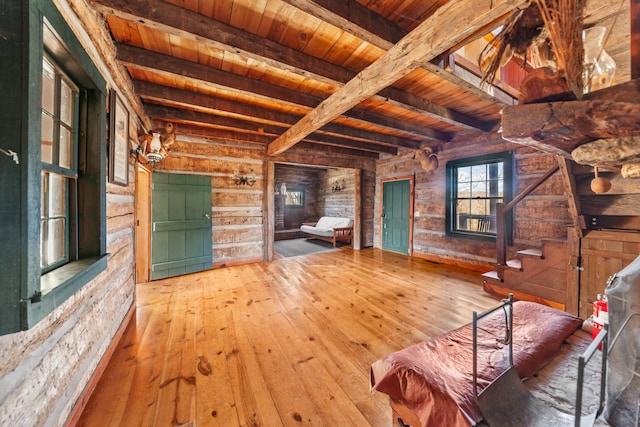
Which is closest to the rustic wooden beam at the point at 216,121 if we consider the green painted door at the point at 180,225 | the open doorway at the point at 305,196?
the green painted door at the point at 180,225

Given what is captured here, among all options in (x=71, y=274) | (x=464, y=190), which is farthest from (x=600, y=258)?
(x=71, y=274)

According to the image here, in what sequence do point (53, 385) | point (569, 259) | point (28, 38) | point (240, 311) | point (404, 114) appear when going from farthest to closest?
point (404, 114) < point (240, 311) < point (569, 259) < point (53, 385) < point (28, 38)

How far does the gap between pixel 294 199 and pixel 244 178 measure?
4.79 meters

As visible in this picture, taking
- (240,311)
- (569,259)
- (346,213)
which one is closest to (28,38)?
(240,311)

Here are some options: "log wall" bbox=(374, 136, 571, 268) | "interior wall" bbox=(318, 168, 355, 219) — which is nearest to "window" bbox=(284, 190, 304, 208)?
"interior wall" bbox=(318, 168, 355, 219)

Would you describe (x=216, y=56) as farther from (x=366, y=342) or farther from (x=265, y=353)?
(x=366, y=342)

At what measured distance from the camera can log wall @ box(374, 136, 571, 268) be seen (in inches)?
136

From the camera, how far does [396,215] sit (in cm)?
597

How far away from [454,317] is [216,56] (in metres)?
3.74

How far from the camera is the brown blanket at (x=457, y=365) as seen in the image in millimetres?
1001

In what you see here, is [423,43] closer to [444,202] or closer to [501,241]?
[501,241]

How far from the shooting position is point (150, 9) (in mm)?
1631

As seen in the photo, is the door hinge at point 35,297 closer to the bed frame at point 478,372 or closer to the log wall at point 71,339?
the log wall at point 71,339

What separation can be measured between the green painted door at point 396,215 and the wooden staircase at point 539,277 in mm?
2618
